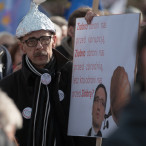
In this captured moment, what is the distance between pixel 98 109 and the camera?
177 inches

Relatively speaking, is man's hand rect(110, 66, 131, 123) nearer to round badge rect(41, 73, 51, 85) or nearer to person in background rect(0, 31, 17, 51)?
round badge rect(41, 73, 51, 85)

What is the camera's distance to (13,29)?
9344mm

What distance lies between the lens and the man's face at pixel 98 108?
4.42 metres

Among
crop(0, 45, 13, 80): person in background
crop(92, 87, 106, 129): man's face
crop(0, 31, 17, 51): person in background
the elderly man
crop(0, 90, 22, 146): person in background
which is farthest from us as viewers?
crop(0, 31, 17, 51): person in background

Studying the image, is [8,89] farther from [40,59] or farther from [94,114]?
[94,114]

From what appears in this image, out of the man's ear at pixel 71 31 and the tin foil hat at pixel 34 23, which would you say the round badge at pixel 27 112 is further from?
the man's ear at pixel 71 31

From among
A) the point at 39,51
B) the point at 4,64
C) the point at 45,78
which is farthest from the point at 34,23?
the point at 4,64

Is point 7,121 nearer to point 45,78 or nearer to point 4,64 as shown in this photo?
point 45,78

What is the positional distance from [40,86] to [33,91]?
0.10 metres

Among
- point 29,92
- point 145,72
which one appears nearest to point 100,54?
point 29,92

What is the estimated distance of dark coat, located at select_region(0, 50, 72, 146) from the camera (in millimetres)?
4691

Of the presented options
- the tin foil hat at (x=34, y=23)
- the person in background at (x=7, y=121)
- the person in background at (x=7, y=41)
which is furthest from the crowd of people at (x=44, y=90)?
the person in background at (x=7, y=41)

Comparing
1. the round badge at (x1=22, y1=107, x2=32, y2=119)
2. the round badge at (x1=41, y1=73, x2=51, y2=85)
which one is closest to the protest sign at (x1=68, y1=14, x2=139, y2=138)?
the round badge at (x1=41, y1=73, x2=51, y2=85)

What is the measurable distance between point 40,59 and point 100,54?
1.94 ft
